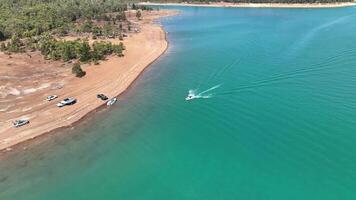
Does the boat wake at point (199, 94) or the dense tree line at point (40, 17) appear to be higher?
the dense tree line at point (40, 17)

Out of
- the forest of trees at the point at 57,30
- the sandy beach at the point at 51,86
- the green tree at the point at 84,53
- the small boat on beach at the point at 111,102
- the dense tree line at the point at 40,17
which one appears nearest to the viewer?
the sandy beach at the point at 51,86

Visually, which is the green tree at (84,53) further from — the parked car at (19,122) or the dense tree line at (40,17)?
the dense tree line at (40,17)

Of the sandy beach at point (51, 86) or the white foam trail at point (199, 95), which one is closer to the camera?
the sandy beach at point (51, 86)

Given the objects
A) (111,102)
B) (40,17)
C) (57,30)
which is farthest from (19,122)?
(40,17)

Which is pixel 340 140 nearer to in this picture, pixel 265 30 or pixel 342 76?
pixel 342 76

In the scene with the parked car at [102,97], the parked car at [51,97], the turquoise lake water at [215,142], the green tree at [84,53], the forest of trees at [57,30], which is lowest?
the turquoise lake water at [215,142]

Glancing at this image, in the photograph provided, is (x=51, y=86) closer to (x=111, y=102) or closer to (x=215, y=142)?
(x=111, y=102)

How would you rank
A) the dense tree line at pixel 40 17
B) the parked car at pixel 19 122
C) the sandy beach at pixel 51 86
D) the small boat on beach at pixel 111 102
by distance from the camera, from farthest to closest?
the dense tree line at pixel 40 17, the small boat on beach at pixel 111 102, the sandy beach at pixel 51 86, the parked car at pixel 19 122

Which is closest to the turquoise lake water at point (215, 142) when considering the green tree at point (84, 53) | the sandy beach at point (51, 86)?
the sandy beach at point (51, 86)
